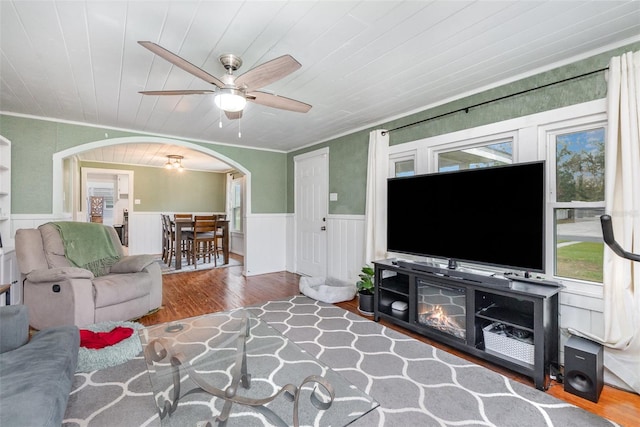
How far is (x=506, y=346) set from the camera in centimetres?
219

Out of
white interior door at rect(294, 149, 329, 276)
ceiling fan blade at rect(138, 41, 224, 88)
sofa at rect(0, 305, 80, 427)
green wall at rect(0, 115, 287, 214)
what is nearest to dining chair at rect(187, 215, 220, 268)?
white interior door at rect(294, 149, 329, 276)

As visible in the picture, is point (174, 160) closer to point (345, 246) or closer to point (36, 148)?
point (36, 148)

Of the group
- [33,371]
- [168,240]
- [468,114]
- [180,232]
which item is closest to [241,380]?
[33,371]

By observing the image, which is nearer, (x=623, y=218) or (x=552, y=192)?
(x=623, y=218)

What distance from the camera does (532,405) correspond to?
180 centimetres

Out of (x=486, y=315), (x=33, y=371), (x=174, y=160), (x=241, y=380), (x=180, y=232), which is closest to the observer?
(x=33, y=371)

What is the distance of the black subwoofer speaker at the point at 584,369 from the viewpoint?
1.84 meters

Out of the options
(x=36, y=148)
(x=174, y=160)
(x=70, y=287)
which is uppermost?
(x=174, y=160)

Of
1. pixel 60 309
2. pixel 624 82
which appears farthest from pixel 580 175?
pixel 60 309

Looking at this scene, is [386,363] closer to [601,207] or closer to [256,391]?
[256,391]

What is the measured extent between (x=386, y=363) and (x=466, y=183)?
5.32 ft

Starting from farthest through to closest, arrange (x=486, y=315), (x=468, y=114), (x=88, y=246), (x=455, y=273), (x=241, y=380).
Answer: (x=88, y=246) < (x=468, y=114) < (x=455, y=273) < (x=486, y=315) < (x=241, y=380)

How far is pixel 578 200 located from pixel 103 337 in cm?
396

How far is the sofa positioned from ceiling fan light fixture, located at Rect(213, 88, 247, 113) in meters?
1.72
